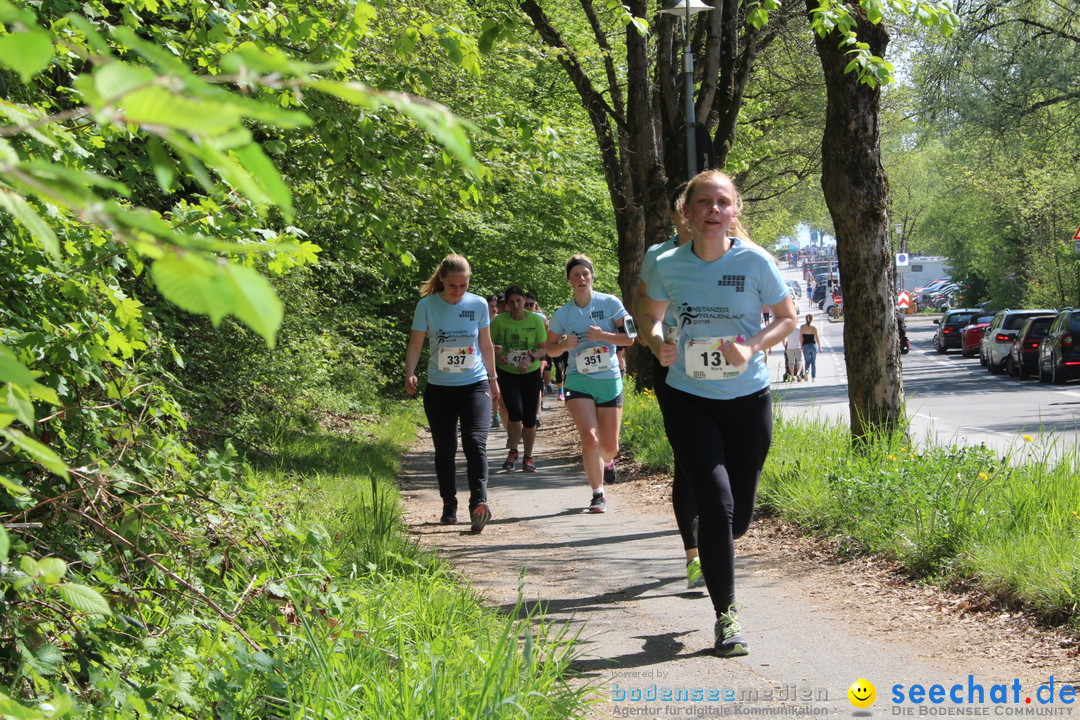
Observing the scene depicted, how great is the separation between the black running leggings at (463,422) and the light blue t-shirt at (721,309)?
3.43m

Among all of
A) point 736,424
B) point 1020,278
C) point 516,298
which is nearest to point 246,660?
point 736,424

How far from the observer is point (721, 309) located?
202 inches

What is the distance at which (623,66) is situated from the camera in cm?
2531

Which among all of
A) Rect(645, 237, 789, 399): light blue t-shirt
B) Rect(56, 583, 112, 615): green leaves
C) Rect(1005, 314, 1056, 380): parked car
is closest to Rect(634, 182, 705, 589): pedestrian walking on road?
Rect(645, 237, 789, 399): light blue t-shirt

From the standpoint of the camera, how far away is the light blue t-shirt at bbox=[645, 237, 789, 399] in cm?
503

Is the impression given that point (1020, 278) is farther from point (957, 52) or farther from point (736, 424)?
point (736, 424)

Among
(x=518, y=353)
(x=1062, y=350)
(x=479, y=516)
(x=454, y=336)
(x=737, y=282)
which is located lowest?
(x=479, y=516)

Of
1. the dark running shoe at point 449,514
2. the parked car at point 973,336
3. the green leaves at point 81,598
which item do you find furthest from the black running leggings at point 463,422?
the parked car at point 973,336

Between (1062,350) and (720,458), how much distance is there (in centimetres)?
2453

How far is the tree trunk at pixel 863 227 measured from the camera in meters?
8.30

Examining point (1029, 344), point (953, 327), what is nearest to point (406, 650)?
point (1029, 344)

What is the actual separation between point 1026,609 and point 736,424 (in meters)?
1.58

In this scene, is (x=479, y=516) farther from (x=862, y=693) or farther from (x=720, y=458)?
(x=862, y=693)

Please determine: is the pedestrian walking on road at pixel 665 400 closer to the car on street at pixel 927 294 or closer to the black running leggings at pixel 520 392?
the black running leggings at pixel 520 392
